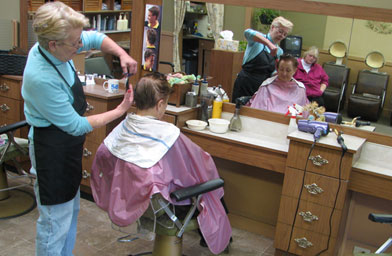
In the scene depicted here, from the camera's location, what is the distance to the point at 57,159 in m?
2.00

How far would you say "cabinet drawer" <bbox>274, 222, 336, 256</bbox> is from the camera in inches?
106

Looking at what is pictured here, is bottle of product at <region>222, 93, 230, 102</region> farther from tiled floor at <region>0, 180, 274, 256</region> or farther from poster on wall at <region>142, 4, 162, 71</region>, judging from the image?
tiled floor at <region>0, 180, 274, 256</region>

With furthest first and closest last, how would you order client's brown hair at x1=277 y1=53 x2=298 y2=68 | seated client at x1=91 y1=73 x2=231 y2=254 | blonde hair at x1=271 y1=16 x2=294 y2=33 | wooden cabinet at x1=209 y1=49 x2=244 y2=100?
wooden cabinet at x1=209 y1=49 x2=244 y2=100 → client's brown hair at x1=277 y1=53 x2=298 y2=68 → blonde hair at x1=271 y1=16 x2=294 y2=33 → seated client at x1=91 y1=73 x2=231 y2=254

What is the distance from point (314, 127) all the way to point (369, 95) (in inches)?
17.3

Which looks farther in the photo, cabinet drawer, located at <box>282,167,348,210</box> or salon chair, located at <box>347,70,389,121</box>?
salon chair, located at <box>347,70,389,121</box>

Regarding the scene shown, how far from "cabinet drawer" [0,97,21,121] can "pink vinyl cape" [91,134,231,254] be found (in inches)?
60.0

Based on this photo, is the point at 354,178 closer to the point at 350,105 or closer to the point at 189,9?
the point at 350,105

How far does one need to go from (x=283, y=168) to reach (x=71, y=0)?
92.3 inches

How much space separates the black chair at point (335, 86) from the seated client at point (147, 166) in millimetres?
1066

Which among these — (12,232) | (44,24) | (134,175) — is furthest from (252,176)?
(44,24)

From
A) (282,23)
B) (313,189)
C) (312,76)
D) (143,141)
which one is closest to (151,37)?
(282,23)

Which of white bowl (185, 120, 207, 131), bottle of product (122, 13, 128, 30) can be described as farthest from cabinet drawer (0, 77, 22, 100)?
white bowl (185, 120, 207, 131)

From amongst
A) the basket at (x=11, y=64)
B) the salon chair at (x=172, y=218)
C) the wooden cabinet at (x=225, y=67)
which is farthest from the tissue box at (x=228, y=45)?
the basket at (x=11, y=64)

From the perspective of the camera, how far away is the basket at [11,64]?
11.7 ft
